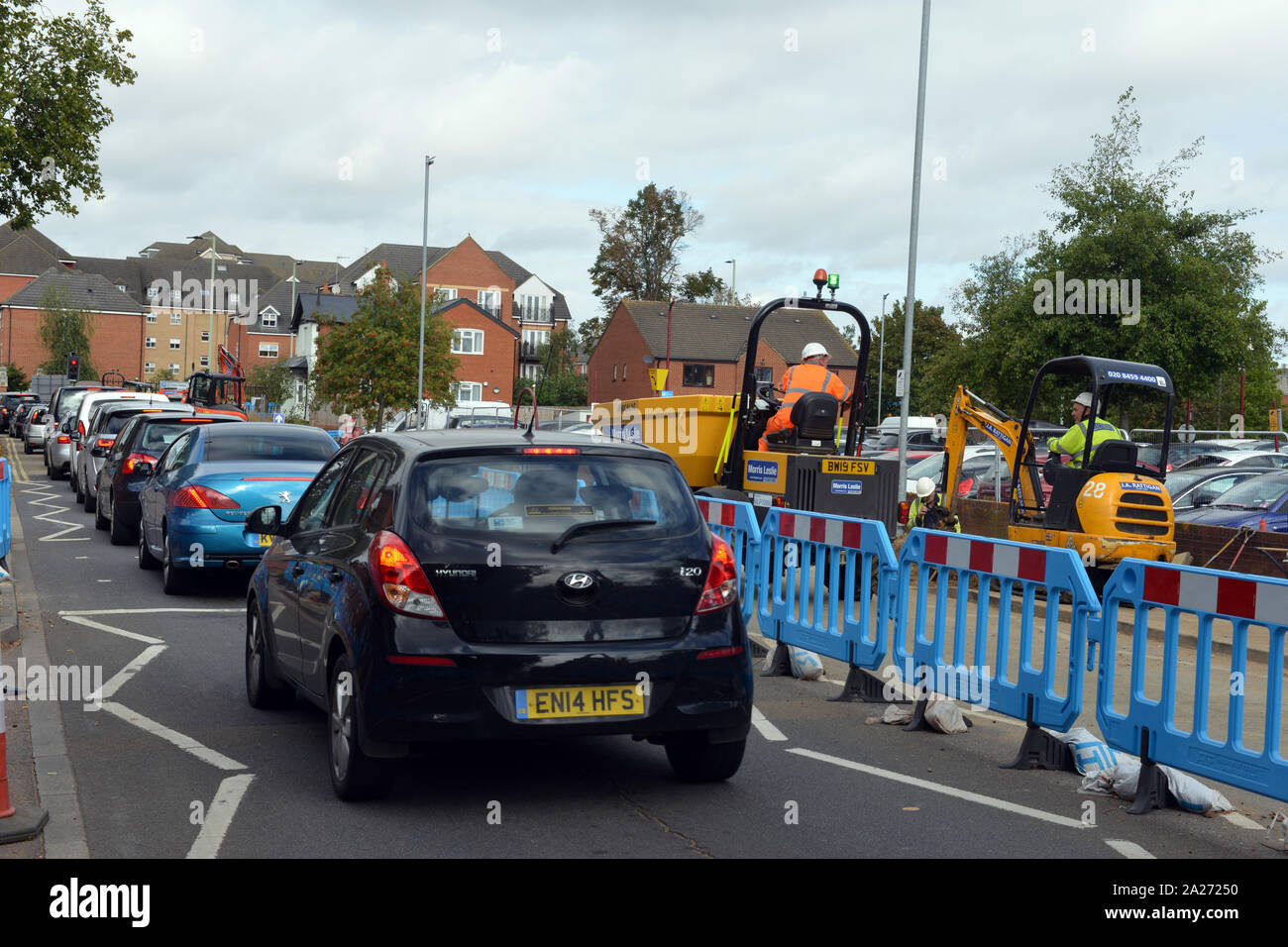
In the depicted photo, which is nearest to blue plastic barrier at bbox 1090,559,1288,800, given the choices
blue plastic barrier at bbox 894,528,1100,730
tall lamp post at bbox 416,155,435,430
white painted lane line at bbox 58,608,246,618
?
blue plastic barrier at bbox 894,528,1100,730

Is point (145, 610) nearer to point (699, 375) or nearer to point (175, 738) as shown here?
point (175, 738)

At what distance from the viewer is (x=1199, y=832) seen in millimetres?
5938

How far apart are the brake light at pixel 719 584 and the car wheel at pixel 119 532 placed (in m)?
12.9

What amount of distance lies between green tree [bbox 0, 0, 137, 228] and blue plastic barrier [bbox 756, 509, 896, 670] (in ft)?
65.6

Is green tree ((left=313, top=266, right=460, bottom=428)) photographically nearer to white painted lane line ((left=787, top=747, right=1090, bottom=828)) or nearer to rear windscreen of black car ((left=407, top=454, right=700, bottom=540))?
white painted lane line ((left=787, top=747, right=1090, bottom=828))

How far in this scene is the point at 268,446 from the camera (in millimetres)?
13492

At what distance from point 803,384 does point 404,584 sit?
27.5 feet

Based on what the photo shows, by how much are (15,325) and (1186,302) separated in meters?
103

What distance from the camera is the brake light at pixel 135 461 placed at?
653 inches

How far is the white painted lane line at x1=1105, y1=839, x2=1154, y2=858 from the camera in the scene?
555 centimetres

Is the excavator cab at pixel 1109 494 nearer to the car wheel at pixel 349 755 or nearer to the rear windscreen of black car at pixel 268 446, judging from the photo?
the rear windscreen of black car at pixel 268 446

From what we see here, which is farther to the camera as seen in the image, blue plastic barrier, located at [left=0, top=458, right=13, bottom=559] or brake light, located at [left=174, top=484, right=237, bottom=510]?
brake light, located at [left=174, top=484, right=237, bottom=510]

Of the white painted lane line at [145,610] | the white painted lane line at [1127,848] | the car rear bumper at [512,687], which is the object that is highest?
the car rear bumper at [512,687]

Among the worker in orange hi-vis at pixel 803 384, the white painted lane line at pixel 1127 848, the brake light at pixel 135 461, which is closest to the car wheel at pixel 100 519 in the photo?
the brake light at pixel 135 461
